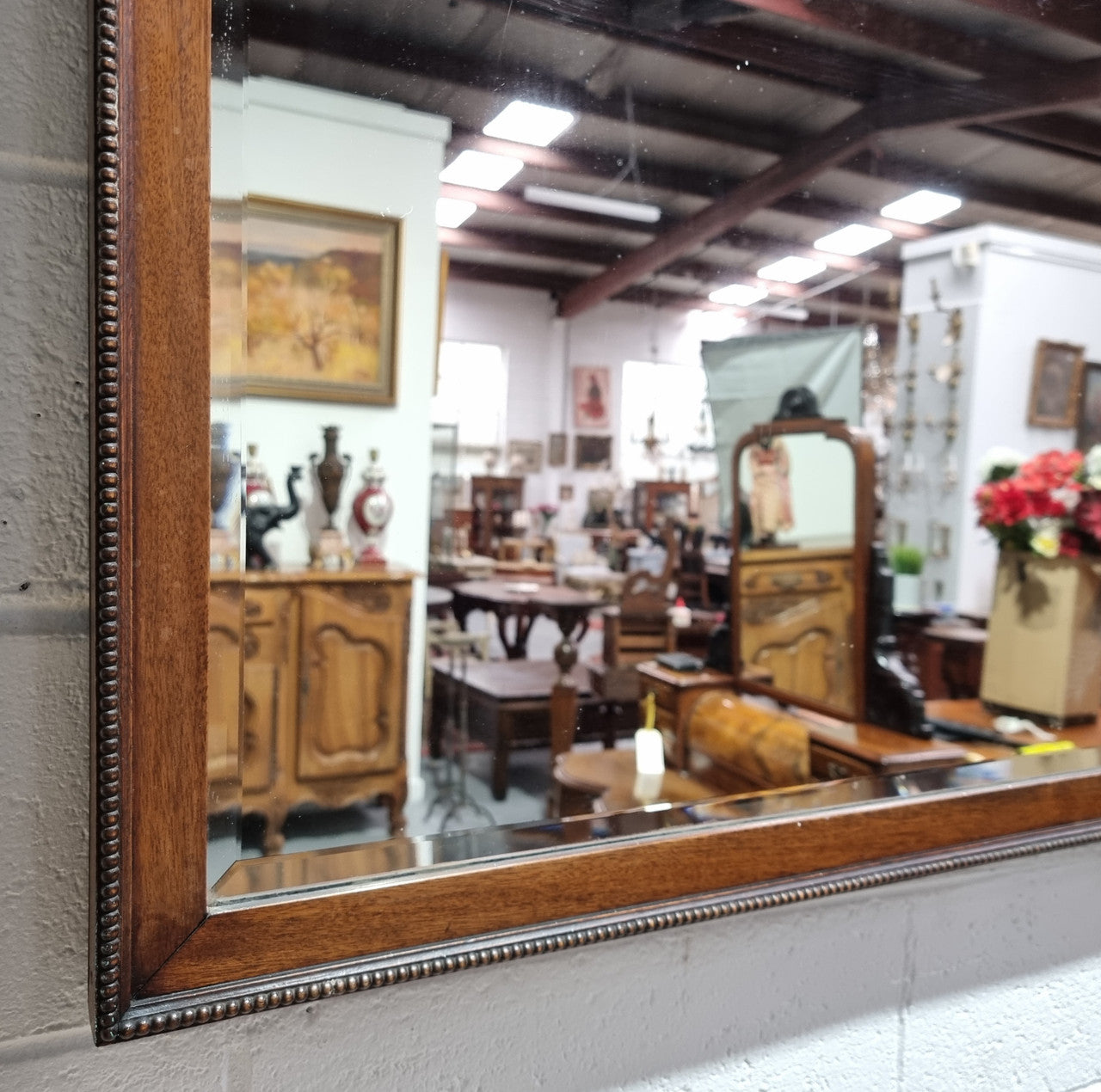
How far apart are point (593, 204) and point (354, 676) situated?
2.51ft

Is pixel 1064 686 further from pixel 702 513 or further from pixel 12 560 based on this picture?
pixel 12 560

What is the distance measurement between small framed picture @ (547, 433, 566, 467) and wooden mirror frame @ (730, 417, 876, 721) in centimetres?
54

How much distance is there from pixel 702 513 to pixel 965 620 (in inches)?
58.9

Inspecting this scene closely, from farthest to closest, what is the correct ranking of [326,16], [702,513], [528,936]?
[702,513] < [326,16] < [528,936]

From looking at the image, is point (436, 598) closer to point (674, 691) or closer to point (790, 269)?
point (674, 691)

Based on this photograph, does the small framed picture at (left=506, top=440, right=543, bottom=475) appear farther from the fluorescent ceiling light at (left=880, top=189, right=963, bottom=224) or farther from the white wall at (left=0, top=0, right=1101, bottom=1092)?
the white wall at (left=0, top=0, right=1101, bottom=1092)

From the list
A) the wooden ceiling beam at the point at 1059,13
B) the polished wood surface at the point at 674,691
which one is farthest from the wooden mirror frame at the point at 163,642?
the polished wood surface at the point at 674,691

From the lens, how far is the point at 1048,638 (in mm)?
1791

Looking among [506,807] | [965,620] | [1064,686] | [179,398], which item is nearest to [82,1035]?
[179,398]

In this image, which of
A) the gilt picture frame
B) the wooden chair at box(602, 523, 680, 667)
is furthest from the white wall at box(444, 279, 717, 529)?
the wooden chair at box(602, 523, 680, 667)

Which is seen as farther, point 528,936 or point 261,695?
point 261,695

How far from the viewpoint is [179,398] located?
1.90ft

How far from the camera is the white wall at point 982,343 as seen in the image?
5.65 feet

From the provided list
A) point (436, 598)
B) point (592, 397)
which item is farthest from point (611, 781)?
point (592, 397)
